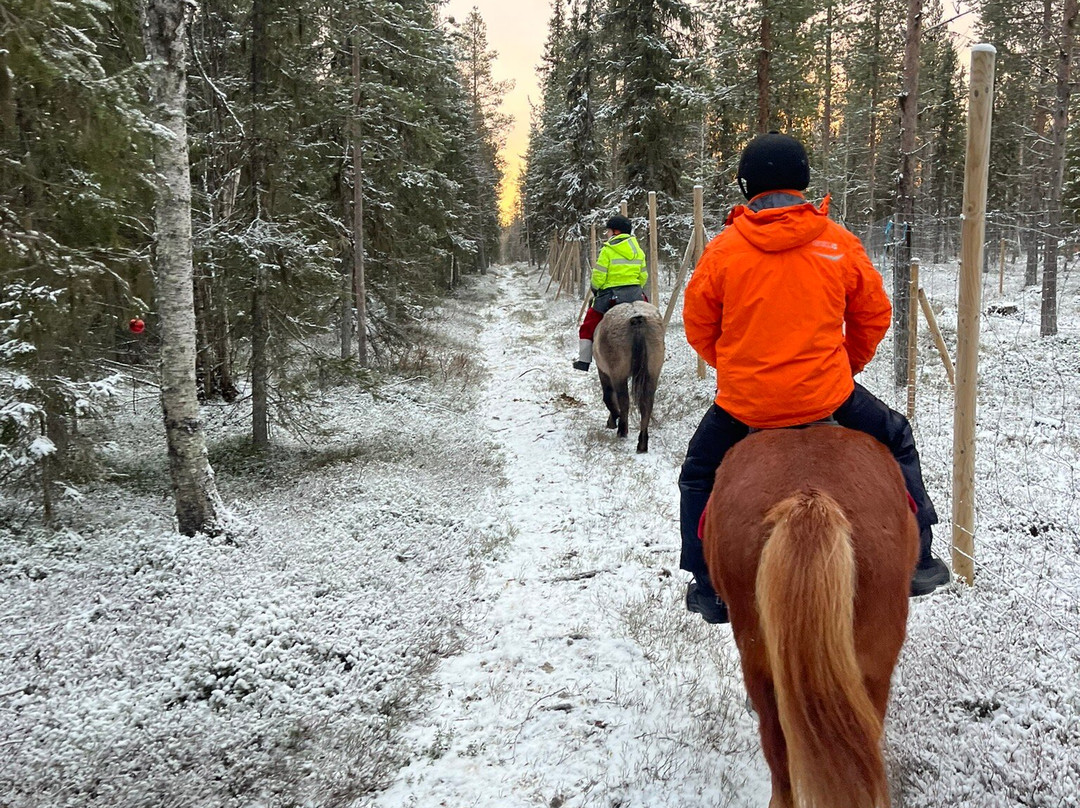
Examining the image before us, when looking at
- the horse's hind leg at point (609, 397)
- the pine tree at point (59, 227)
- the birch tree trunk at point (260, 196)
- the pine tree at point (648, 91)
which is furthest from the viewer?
the pine tree at point (648, 91)

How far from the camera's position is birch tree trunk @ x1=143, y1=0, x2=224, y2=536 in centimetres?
539

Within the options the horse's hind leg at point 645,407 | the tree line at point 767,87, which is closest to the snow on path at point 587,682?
the horse's hind leg at point 645,407

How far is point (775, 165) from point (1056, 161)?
666 inches

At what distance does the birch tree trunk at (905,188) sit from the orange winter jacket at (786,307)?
855 centimetres

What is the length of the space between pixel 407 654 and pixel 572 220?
26.5m

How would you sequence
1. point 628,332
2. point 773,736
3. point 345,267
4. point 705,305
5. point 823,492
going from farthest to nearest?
point 345,267 → point 628,332 → point 705,305 → point 773,736 → point 823,492

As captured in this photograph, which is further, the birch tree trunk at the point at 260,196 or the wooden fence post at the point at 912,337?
the wooden fence post at the point at 912,337

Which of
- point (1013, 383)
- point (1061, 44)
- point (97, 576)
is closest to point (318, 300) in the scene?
point (97, 576)

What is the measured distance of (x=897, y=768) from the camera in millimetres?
3047

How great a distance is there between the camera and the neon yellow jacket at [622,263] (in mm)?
9422

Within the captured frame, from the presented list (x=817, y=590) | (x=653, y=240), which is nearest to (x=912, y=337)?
(x=653, y=240)

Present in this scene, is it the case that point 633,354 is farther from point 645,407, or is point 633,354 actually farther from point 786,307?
point 786,307

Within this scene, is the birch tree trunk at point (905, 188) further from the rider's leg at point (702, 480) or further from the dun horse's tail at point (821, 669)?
the dun horse's tail at point (821, 669)

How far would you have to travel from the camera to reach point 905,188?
10.7 m
